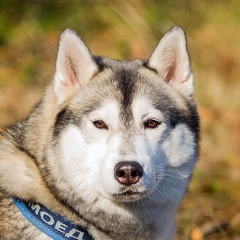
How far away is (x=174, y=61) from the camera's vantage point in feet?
16.4

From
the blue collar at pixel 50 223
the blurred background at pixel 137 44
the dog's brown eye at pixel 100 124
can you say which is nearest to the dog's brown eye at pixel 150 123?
the dog's brown eye at pixel 100 124

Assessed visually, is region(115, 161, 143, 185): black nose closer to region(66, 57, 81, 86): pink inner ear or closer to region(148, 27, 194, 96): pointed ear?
region(66, 57, 81, 86): pink inner ear

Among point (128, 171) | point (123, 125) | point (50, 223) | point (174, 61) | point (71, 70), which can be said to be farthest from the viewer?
point (174, 61)

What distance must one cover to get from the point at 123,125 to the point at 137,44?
658 centimetres

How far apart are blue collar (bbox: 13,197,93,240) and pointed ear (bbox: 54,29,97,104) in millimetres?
724

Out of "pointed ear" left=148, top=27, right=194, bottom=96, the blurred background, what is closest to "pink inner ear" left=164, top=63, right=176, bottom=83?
"pointed ear" left=148, top=27, right=194, bottom=96

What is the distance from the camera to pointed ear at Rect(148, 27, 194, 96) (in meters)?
4.88

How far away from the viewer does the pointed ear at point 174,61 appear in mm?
4883

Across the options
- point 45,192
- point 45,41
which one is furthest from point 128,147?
point 45,41

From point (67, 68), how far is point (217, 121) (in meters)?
5.24

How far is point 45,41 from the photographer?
446 inches

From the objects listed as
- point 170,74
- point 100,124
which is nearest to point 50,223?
point 100,124

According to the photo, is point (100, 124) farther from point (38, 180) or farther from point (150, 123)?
point (38, 180)

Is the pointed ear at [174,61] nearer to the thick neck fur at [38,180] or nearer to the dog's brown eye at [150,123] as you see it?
the dog's brown eye at [150,123]
